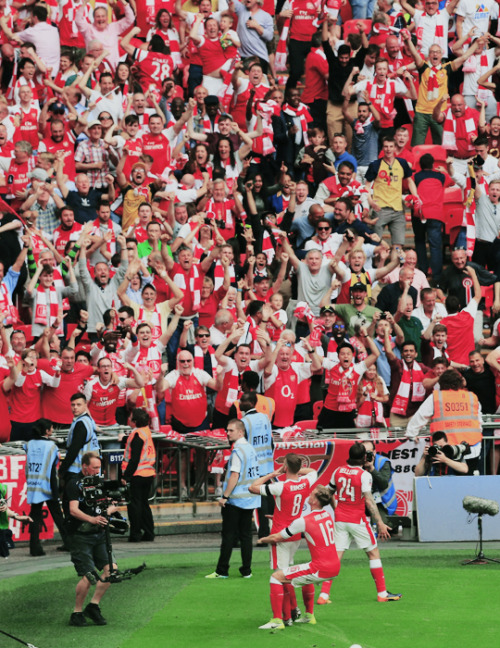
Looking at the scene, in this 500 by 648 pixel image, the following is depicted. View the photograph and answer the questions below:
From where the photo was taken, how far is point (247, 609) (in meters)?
13.9

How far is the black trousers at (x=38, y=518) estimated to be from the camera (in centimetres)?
1691

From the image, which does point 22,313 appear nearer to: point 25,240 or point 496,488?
point 25,240

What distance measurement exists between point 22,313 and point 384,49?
9.10 metres

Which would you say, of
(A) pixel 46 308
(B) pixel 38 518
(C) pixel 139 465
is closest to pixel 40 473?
(B) pixel 38 518

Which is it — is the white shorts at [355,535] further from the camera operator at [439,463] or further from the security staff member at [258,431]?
the camera operator at [439,463]

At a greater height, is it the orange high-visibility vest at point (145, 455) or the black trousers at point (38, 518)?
the orange high-visibility vest at point (145, 455)

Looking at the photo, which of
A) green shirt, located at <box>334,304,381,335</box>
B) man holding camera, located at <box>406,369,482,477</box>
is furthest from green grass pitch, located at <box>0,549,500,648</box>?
green shirt, located at <box>334,304,381,335</box>

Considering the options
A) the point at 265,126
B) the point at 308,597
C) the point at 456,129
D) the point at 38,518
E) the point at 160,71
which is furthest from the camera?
the point at 160,71

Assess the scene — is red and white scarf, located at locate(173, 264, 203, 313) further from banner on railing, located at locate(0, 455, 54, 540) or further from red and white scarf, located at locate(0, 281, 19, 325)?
banner on railing, located at locate(0, 455, 54, 540)

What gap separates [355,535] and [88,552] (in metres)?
2.79

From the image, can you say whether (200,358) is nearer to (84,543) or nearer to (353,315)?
(353,315)

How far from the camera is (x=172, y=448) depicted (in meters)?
18.5

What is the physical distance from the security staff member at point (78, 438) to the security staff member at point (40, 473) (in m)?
0.36

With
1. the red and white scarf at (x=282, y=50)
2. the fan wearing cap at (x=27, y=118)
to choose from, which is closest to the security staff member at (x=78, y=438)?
the fan wearing cap at (x=27, y=118)
